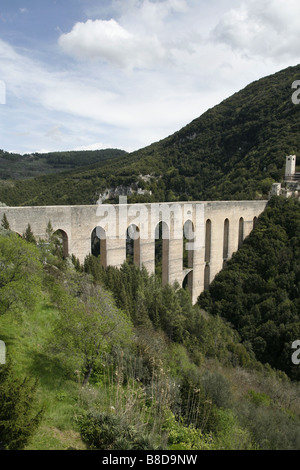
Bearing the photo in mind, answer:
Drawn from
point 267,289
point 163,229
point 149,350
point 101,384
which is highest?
point 163,229

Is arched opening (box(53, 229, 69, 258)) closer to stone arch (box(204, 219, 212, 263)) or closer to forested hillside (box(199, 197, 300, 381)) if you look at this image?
forested hillside (box(199, 197, 300, 381))

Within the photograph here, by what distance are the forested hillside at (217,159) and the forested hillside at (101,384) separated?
25.0m

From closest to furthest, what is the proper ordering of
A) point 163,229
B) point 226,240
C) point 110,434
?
point 110,434, point 163,229, point 226,240

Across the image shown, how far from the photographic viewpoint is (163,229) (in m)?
20.1

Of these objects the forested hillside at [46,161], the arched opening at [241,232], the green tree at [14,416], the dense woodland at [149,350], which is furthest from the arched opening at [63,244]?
the forested hillside at [46,161]

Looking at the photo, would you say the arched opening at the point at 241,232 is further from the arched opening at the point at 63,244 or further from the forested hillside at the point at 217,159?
the arched opening at the point at 63,244

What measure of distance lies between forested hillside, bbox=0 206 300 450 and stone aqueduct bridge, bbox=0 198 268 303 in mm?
1697

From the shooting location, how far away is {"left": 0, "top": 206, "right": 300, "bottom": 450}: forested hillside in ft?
18.6

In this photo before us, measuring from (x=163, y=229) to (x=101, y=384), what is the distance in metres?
12.9

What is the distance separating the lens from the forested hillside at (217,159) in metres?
39.2

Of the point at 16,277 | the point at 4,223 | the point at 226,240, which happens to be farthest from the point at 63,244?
the point at 226,240

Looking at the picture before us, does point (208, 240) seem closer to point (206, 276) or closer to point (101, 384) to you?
point (206, 276)
